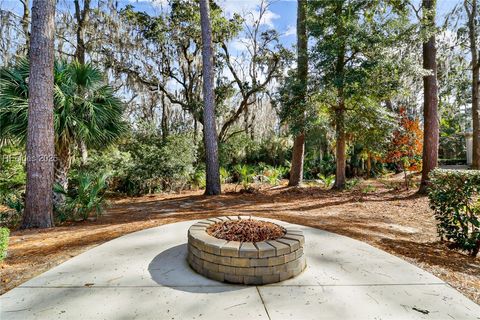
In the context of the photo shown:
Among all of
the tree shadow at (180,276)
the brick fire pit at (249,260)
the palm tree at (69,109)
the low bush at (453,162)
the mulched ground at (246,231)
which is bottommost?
the tree shadow at (180,276)

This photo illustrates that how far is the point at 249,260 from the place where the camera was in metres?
2.31

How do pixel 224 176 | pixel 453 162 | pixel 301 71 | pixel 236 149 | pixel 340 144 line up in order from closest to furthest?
pixel 301 71
pixel 340 144
pixel 224 176
pixel 236 149
pixel 453 162

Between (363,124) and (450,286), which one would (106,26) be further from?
(450,286)

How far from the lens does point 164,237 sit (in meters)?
3.61

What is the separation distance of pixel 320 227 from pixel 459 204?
1.76m

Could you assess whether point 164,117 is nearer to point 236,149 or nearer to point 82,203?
point 236,149

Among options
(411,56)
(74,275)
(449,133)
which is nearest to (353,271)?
(74,275)

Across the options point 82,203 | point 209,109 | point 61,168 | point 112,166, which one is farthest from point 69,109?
point 112,166

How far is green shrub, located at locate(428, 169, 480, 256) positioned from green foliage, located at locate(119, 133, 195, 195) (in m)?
7.50

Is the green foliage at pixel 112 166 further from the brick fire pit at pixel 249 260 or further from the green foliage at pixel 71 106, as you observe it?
the brick fire pit at pixel 249 260

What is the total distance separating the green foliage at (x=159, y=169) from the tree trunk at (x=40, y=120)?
452cm

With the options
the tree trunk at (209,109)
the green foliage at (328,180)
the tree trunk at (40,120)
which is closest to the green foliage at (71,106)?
the tree trunk at (40,120)

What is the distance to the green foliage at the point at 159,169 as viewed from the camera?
913 centimetres

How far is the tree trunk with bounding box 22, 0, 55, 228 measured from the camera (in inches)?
173
